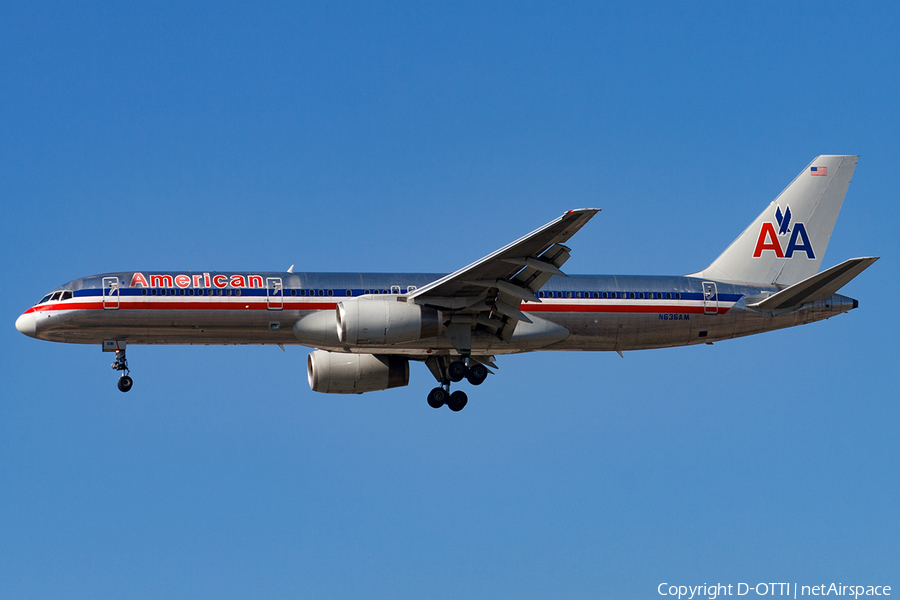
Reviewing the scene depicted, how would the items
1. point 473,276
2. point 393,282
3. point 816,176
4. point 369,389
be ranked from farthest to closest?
point 816,176
point 369,389
point 393,282
point 473,276

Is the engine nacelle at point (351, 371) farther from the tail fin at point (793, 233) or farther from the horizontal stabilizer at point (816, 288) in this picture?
the horizontal stabilizer at point (816, 288)

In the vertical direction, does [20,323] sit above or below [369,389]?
above

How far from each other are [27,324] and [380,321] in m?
13.4


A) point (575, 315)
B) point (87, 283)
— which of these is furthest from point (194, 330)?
point (575, 315)

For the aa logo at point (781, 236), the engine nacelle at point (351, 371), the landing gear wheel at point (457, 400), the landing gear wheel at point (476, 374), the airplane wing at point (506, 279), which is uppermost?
the aa logo at point (781, 236)

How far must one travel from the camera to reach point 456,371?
4088 cm

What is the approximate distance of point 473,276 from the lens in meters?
37.8

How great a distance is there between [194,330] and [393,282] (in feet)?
24.7

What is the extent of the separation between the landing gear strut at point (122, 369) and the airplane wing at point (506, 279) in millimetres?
11265

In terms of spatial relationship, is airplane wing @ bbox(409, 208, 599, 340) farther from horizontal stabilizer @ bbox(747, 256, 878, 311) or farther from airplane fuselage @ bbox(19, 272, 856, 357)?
horizontal stabilizer @ bbox(747, 256, 878, 311)

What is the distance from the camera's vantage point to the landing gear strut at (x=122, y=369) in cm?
4066

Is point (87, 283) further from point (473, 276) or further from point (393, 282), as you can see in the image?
point (473, 276)

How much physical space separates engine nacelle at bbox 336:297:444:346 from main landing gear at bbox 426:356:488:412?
3066 mm

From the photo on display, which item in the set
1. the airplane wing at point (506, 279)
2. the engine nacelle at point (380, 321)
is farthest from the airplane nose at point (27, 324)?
the airplane wing at point (506, 279)
